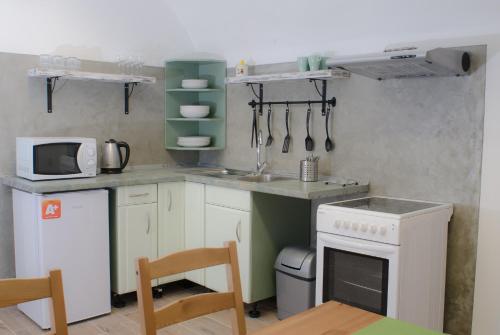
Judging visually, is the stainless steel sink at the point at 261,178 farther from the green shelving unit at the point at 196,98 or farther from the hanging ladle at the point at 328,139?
the green shelving unit at the point at 196,98

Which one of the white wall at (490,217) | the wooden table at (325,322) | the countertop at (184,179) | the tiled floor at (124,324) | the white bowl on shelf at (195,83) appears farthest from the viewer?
the white bowl on shelf at (195,83)

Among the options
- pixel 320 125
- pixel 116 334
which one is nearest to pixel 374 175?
pixel 320 125

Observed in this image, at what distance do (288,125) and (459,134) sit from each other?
1.29 m

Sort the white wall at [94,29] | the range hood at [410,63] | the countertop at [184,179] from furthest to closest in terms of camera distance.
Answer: the white wall at [94,29]
the countertop at [184,179]
the range hood at [410,63]

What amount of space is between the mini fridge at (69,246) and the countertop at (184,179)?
0.06 metres

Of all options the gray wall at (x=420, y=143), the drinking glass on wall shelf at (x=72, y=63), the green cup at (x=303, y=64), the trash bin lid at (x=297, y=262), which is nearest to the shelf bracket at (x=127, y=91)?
the drinking glass on wall shelf at (x=72, y=63)

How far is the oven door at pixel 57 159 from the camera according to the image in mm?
3400

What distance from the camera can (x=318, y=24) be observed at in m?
3.55

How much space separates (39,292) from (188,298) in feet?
1.48

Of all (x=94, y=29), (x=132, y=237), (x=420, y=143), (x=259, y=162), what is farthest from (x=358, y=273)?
(x=94, y=29)

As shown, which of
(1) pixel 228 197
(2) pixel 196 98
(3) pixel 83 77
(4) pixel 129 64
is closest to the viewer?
(1) pixel 228 197

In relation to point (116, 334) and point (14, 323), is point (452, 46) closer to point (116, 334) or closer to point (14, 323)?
point (116, 334)

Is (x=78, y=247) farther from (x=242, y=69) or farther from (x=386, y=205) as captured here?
(x=386, y=205)

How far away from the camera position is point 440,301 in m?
2.97
